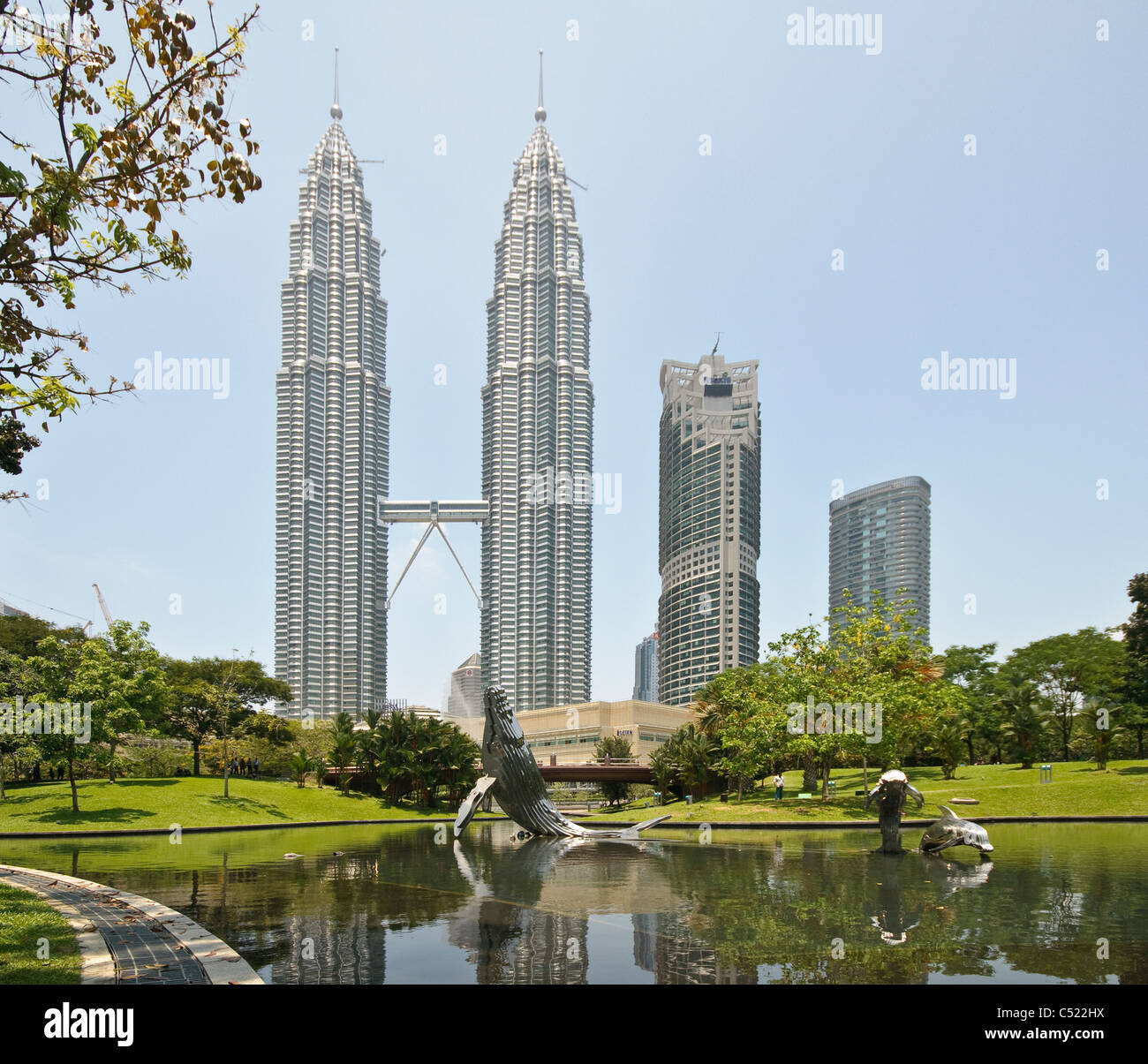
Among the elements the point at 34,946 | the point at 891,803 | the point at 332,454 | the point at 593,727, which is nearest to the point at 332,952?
the point at 34,946

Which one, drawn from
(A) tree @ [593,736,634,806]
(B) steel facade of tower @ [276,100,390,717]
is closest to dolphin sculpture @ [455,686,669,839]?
(A) tree @ [593,736,634,806]

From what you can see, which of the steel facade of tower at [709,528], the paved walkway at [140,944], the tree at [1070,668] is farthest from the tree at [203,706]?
the steel facade of tower at [709,528]

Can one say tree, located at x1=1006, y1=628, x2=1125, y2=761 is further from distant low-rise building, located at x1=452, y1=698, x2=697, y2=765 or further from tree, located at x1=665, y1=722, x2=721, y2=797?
distant low-rise building, located at x1=452, y1=698, x2=697, y2=765

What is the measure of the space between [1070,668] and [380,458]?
Answer: 140597mm

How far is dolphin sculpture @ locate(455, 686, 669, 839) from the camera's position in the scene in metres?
27.4

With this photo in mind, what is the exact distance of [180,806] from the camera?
41281 mm

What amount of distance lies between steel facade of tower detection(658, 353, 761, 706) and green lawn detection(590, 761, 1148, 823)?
106585 millimetres

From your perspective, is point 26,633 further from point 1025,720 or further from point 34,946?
point 1025,720

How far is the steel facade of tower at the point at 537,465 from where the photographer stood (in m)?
160
